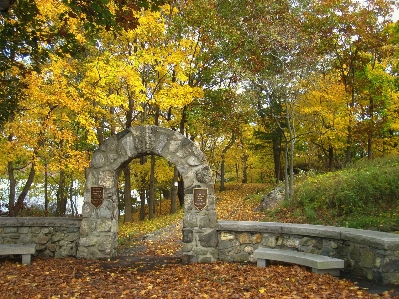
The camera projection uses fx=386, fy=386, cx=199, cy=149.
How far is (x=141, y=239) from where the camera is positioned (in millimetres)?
11492

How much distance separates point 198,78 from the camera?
53.4ft

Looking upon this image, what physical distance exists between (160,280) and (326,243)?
2.85 meters

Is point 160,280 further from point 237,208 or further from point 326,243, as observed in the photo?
point 237,208

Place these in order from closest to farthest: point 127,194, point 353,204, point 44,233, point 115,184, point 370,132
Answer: point 44,233 → point 115,184 → point 353,204 → point 127,194 → point 370,132

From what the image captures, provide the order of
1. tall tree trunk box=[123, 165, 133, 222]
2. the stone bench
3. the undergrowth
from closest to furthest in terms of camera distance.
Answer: the stone bench, the undergrowth, tall tree trunk box=[123, 165, 133, 222]

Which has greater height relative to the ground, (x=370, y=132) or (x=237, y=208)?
(x=370, y=132)

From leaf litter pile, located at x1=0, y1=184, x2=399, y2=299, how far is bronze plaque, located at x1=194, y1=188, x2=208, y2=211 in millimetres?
1170

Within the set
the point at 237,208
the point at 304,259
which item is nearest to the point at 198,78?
the point at 237,208

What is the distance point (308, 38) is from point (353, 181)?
474 cm

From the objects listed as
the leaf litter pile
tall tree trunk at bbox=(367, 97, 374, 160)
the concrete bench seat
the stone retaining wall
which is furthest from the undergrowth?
tall tree trunk at bbox=(367, 97, 374, 160)

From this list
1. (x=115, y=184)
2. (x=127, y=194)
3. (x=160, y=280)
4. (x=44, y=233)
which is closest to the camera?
(x=160, y=280)

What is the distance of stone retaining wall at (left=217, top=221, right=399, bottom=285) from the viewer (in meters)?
5.38

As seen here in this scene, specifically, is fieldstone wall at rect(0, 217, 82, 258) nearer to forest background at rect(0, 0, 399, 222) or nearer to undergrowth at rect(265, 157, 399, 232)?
forest background at rect(0, 0, 399, 222)

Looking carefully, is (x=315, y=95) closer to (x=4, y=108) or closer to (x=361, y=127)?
(x=361, y=127)
